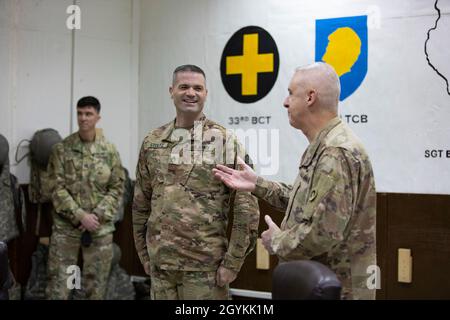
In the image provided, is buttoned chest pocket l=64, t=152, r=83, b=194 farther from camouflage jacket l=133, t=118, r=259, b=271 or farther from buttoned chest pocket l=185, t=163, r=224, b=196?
buttoned chest pocket l=185, t=163, r=224, b=196

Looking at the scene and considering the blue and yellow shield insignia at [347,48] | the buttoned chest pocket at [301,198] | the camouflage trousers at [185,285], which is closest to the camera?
the buttoned chest pocket at [301,198]

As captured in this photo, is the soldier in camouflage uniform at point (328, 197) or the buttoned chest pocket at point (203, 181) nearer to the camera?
the soldier in camouflage uniform at point (328, 197)

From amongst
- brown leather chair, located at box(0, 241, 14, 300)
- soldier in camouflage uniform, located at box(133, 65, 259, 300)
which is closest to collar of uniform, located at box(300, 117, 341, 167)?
soldier in camouflage uniform, located at box(133, 65, 259, 300)

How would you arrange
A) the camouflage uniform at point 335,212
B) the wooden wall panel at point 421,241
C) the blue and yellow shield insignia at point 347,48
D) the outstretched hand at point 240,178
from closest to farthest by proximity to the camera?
the camouflage uniform at point 335,212 → the outstretched hand at point 240,178 → the wooden wall panel at point 421,241 → the blue and yellow shield insignia at point 347,48

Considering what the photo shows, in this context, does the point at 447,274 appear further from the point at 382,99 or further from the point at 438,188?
the point at 382,99

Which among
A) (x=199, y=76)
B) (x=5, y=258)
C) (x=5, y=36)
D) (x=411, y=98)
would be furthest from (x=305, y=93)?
(x=5, y=36)

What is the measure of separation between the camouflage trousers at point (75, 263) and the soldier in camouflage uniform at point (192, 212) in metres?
1.61

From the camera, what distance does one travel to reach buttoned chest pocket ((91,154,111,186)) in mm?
4562

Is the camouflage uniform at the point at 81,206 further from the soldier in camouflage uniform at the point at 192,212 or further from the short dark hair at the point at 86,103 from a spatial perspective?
the soldier in camouflage uniform at the point at 192,212

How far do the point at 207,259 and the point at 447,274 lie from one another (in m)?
1.79

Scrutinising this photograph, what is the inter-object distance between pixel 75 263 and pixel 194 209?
1.98 meters

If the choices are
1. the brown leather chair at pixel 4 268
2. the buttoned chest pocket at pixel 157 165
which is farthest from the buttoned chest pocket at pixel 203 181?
the brown leather chair at pixel 4 268

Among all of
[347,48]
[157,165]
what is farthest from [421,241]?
[157,165]

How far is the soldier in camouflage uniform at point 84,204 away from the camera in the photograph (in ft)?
14.7
